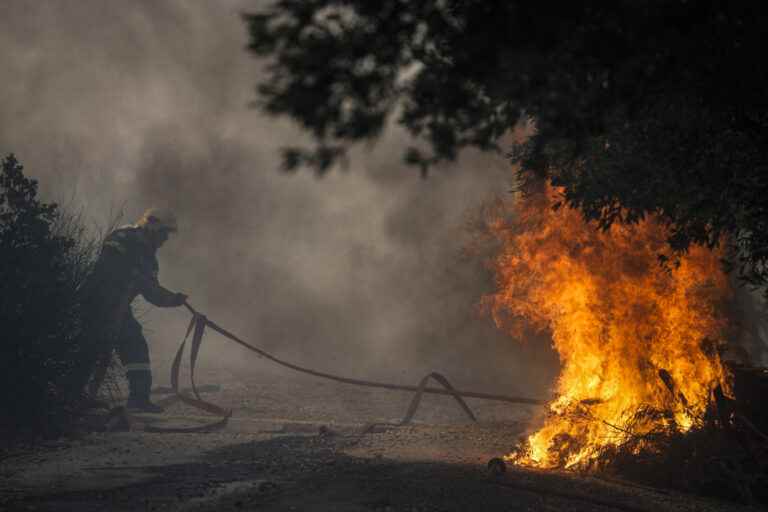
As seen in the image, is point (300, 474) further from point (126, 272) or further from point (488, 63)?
point (126, 272)

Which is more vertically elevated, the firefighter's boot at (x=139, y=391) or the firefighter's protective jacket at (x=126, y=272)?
the firefighter's protective jacket at (x=126, y=272)

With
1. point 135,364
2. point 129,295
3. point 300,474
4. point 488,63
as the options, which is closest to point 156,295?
point 129,295

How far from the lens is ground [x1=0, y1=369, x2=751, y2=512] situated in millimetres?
5480

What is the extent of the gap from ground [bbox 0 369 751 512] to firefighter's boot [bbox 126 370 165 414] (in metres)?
0.58

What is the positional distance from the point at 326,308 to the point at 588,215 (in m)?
15.0

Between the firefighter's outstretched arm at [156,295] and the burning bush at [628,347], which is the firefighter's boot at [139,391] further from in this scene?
the burning bush at [628,347]

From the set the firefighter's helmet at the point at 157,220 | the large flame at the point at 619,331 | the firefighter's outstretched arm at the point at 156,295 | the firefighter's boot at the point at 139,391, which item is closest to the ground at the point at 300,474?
the firefighter's boot at the point at 139,391

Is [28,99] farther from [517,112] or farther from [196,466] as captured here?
[517,112]

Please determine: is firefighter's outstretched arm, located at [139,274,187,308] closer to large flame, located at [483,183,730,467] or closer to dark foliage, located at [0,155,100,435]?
dark foliage, located at [0,155,100,435]

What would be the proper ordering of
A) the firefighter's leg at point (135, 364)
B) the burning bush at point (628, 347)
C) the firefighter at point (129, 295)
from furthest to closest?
the firefighter's leg at point (135, 364), the firefighter at point (129, 295), the burning bush at point (628, 347)

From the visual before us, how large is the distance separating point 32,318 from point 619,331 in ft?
22.9

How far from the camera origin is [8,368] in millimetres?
7734

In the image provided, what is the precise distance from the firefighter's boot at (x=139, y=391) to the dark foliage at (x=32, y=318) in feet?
4.46

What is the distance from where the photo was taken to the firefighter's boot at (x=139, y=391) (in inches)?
393
